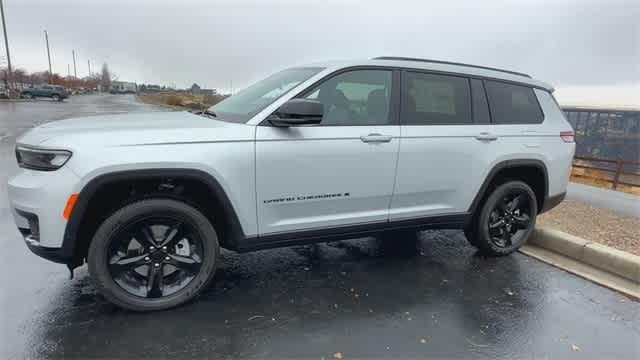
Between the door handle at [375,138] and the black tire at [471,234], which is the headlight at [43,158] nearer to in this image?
the door handle at [375,138]

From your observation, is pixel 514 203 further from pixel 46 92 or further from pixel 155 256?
pixel 46 92

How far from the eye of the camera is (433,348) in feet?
8.70

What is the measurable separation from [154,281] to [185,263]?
0.81ft

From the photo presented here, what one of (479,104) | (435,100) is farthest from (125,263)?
(479,104)

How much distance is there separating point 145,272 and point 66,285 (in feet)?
2.81

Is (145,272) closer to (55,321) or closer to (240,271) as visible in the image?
(55,321)

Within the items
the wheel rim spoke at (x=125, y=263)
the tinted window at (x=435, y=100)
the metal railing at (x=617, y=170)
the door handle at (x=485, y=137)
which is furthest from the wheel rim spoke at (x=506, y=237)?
the metal railing at (x=617, y=170)

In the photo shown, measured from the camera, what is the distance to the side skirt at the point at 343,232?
3.15 metres

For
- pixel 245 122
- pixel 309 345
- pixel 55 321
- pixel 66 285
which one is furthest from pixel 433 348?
pixel 66 285

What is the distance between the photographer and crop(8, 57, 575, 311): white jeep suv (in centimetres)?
265

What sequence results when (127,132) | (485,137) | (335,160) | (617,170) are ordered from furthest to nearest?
(617,170) < (485,137) < (335,160) < (127,132)

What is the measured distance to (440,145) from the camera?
3.62 metres

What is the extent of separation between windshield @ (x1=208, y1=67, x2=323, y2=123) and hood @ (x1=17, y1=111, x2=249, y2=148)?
205 millimetres

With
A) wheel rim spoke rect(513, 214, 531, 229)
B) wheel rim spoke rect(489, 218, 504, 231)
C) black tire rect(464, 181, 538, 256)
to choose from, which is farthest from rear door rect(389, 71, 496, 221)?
wheel rim spoke rect(513, 214, 531, 229)
